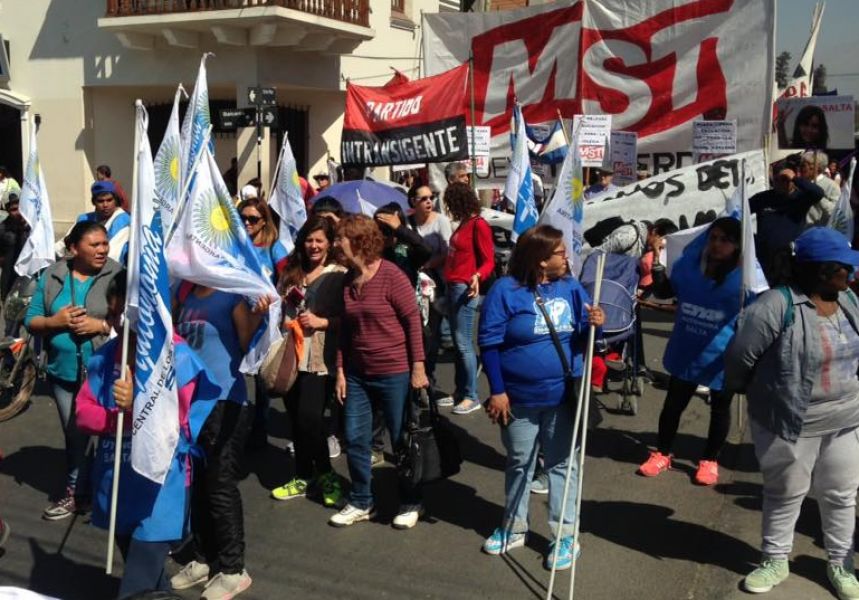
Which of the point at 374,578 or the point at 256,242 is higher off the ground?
the point at 256,242

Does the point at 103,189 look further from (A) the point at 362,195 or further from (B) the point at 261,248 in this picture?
(A) the point at 362,195

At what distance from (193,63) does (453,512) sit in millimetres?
16038

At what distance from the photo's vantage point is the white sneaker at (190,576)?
438 cm

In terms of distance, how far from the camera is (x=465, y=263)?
704 cm

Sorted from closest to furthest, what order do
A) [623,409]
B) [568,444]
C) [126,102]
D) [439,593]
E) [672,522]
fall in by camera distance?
[439,593] < [568,444] < [672,522] < [623,409] < [126,102]

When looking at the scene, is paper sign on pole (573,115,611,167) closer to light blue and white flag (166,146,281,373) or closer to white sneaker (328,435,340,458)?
white sneaker (328,435,340,458)

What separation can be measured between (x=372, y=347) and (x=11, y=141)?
19903 mm

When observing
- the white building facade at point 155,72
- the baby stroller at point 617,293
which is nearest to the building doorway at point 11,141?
the white building facade at point 155,72

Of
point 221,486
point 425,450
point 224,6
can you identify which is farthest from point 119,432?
point 224,6

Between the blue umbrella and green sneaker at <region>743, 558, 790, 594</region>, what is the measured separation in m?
4.93

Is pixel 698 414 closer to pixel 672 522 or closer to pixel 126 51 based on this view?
pixel 672 522

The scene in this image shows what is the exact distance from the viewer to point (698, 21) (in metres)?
9.73

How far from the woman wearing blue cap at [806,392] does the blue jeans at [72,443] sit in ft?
11.8

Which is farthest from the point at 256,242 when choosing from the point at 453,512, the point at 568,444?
the point at 568,444
